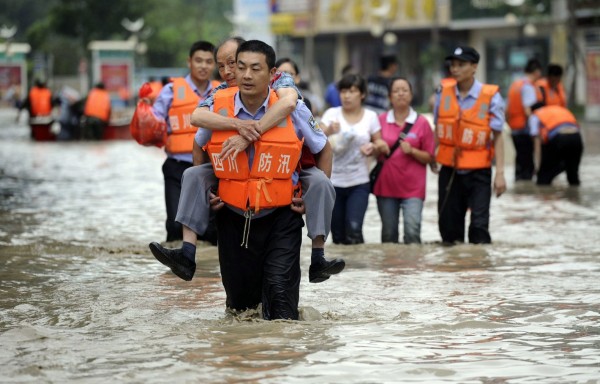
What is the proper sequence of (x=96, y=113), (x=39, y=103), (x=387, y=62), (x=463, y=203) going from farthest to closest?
(x=39, y=103), (x=96, y=113), (x=387, y=62), (x=463, y=203)

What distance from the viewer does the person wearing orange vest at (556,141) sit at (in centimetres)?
1788

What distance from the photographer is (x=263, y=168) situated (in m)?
7.07

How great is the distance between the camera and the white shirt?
→ 1130cm

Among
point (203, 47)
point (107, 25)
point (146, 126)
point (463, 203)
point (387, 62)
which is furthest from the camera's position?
point (107, 25)

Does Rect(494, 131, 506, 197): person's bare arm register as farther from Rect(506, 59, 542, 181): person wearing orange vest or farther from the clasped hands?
Rect(506, 59, 542, 181): person wearing orange vest

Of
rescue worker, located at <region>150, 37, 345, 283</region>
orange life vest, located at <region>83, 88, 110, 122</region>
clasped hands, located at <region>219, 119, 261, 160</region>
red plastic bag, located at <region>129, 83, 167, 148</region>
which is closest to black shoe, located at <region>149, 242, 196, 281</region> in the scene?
rescue worker, located at <region>150, 37, 345, 283</region>

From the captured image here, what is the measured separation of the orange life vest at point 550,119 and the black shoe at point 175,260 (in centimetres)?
1142

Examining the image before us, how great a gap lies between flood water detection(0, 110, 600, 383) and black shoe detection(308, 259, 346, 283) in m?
0.31

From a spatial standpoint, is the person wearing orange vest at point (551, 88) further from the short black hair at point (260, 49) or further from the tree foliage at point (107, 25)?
the tree foliage at point (107, 25)

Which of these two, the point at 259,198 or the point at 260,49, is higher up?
the point at 260,49

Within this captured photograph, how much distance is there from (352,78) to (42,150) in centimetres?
2046

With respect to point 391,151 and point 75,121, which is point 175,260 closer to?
point 391,151

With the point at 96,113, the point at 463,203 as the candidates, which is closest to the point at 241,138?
the point at 463,203

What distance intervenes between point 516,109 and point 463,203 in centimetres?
748
